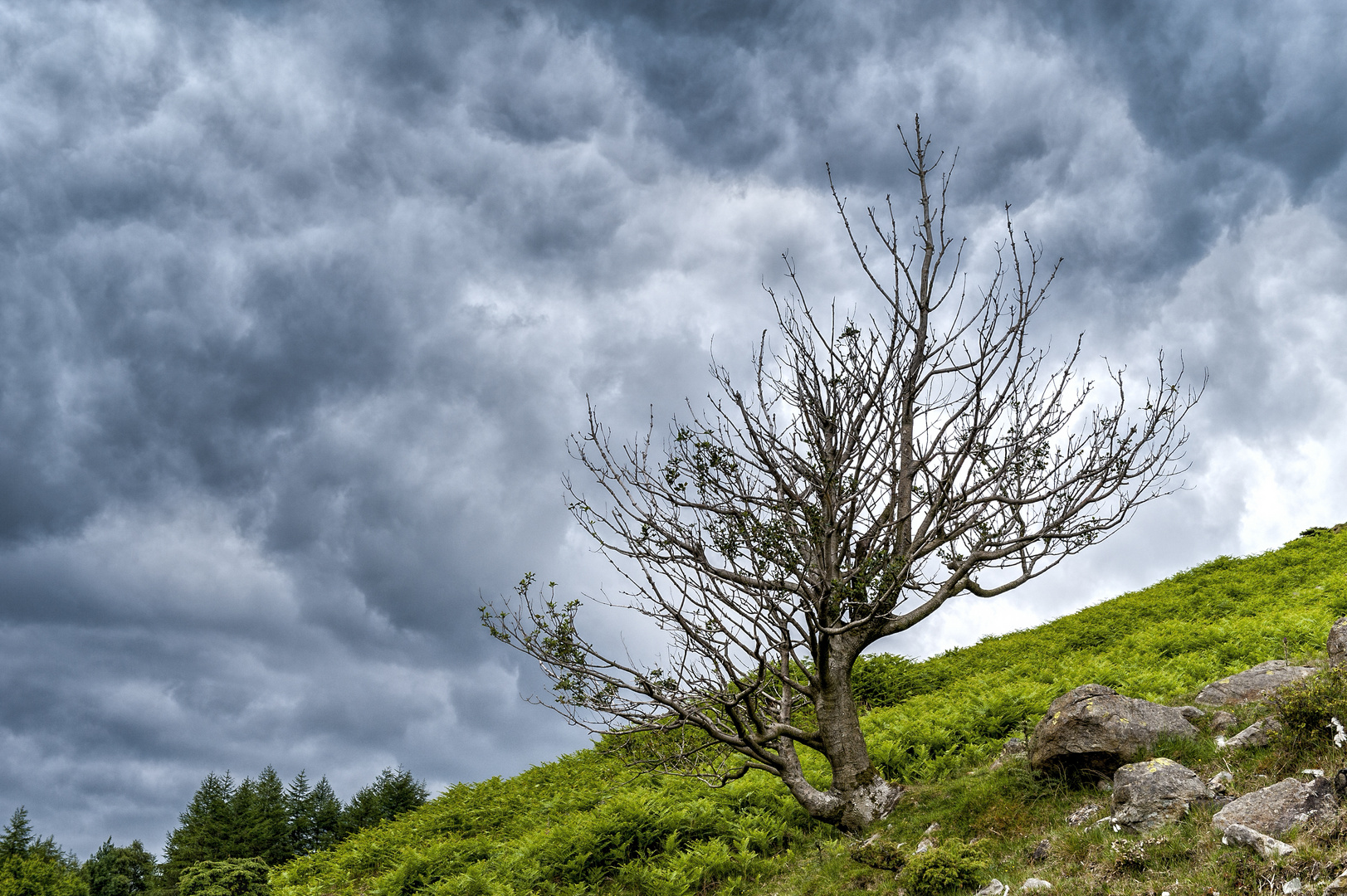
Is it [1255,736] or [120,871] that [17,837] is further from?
[1255,736]

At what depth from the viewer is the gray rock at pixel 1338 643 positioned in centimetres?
948

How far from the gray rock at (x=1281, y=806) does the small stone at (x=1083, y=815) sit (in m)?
1.48

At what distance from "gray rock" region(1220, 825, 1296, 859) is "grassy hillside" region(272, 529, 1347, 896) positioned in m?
0.13

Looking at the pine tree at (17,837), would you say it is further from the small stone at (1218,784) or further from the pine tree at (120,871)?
the small stone at (1218,784)

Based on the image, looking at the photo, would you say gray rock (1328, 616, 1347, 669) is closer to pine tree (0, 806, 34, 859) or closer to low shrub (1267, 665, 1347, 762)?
low shrub (1267, 665, 1347, 762)

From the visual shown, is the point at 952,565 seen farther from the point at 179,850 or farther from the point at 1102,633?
the point at 179,850

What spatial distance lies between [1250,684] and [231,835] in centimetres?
3597

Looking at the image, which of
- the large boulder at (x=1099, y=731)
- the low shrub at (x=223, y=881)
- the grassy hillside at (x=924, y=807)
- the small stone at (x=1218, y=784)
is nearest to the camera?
the small stone at (x=1218, y=784)

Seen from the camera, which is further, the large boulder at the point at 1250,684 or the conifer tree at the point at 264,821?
the conifer tree at the point at 264,821

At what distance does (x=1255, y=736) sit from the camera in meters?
9.05

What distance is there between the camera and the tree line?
28750 millimetres

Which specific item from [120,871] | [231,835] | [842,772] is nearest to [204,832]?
[231,835]

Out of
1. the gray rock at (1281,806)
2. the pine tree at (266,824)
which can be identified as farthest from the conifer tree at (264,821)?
the gray rock at (1281,806)

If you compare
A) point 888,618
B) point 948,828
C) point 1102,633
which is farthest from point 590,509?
point 1102,633
